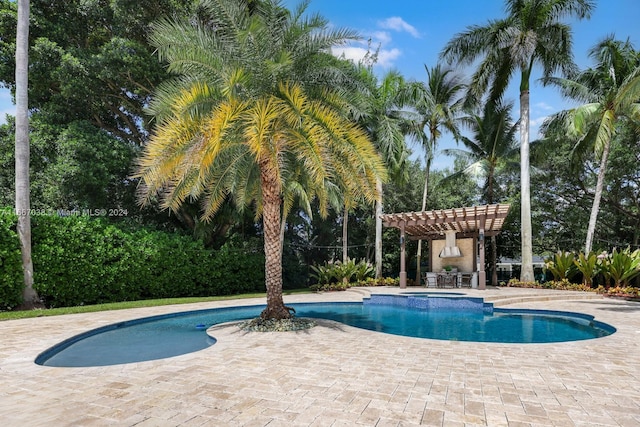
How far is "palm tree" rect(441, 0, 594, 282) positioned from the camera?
18.0m

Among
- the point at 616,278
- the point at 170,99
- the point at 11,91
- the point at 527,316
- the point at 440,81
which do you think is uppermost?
the point at 440,81

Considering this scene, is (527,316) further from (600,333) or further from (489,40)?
(489,40)

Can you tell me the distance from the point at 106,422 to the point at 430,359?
4.51m

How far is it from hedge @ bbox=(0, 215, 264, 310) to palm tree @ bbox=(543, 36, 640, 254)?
17749 millimetres

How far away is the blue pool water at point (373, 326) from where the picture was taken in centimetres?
737

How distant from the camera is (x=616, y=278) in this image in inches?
631

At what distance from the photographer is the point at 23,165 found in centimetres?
1227

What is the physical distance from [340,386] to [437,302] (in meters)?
10.2

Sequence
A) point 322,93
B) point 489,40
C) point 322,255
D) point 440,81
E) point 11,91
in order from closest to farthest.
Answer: point 322,93
point 11,91
point 489,40
point 440,81
point 322,255

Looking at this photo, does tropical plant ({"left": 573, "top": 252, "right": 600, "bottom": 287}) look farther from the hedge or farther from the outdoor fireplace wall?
the hedge

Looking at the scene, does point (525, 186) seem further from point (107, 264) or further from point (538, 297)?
point (107, 264)

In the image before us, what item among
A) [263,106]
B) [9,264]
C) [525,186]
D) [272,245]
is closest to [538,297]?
[525,186]

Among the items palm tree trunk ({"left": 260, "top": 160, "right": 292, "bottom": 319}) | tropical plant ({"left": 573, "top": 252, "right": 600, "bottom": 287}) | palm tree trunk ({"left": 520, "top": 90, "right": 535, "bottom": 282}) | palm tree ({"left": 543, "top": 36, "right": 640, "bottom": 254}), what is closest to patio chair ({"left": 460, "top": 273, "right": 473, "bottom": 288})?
palm tree trunk ({"left": 520, "top": 90, "right": 535, "bottom": 282})

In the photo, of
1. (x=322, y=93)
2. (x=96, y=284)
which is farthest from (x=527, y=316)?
(x=96, y=284)
